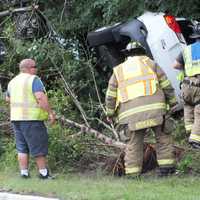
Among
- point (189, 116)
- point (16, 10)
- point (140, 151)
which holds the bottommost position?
point (140, 151)

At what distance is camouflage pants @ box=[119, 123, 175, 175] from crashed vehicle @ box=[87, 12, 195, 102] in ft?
6.44

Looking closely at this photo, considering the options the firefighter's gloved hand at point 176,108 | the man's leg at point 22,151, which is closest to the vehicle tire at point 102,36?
the firefighter's gloved hand at point 176,108

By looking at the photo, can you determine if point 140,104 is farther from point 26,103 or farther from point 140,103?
point 26,103

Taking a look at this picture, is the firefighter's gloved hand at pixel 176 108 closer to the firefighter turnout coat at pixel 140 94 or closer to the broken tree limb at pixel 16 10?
the firefighter turnout coat at pixel 140 94

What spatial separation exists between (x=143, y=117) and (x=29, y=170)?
228 cm

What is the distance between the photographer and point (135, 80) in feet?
27.3

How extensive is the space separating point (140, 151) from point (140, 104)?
0.63 meters

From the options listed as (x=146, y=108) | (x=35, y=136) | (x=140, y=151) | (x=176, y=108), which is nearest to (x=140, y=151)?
(x=140, y=151)

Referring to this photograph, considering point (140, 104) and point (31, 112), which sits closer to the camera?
point (140, 104)

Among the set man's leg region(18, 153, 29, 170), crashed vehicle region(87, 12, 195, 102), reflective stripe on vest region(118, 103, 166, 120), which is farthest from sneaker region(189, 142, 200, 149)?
man's leg region(18, 153, 29, 170)

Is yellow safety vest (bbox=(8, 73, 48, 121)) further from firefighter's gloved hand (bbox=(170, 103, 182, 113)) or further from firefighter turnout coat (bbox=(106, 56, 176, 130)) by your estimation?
firefighter's gloved hand (bbox=(170, 103, 182, 113))

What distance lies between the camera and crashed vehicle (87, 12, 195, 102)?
34.2ft

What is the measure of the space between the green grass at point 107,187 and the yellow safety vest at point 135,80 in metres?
1.11

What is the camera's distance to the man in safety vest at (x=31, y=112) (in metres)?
Answer: 8.73
